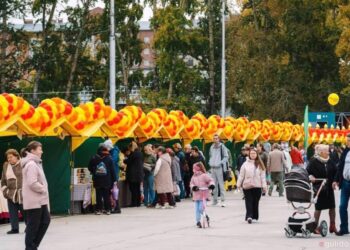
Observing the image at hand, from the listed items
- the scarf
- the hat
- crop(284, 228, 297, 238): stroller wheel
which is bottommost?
crop(284, 228, 297, 238): stroller wheel

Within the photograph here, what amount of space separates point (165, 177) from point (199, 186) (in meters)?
6.33

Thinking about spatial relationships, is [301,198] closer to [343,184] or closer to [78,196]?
[343,184]

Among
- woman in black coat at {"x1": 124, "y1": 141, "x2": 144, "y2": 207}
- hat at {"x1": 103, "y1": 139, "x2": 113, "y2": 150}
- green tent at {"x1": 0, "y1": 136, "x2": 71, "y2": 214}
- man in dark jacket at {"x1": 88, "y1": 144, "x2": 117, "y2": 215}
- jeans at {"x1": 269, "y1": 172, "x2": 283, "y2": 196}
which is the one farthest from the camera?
jeans at {"x1": 269, "y1": 172, "x2": 283, "y2": 196}

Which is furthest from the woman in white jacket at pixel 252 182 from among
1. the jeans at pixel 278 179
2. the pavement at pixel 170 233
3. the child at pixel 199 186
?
the jeans at pixel 278 179

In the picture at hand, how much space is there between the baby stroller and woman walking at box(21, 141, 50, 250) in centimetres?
488

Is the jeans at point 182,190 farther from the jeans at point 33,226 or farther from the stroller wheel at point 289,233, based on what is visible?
the jeans at point 33,226

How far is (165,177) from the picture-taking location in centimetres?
2584

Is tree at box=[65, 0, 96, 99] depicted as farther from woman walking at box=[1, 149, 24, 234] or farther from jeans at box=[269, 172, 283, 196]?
woman walking at box=[1, 149, 24, 234]

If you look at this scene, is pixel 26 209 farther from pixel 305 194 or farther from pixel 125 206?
pixel 125 206

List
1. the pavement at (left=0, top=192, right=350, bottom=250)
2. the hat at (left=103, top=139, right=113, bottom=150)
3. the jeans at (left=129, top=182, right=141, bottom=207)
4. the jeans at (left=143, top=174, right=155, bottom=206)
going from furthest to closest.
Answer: the jeans at (left=143, top=174, right=155, bottom=206), the jeans at (left=129, top=182, right=141, bottom=207), the hat at (left=103, top=139, right=113, bottom=150), the pavement at (left=0, top=192, right=350, bottom=250)

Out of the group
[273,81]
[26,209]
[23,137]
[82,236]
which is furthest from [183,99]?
[26,209]

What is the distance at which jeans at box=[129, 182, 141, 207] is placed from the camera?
2628 cm

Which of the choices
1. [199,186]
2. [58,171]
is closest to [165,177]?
[58,171]

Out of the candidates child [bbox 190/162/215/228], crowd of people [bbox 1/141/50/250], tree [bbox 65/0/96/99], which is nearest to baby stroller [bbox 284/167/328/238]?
child [bbox 190/162/215/228]
